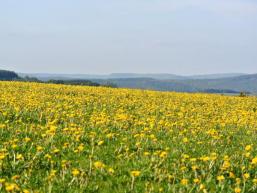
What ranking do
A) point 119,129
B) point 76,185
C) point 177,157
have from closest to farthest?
point 76,185
point 177,157
point 119,129

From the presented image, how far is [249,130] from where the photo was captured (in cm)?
1697

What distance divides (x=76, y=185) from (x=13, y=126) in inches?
225

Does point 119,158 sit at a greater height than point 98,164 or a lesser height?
lesser

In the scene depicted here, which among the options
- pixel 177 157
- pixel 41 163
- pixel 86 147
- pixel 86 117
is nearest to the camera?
pixel 41 163

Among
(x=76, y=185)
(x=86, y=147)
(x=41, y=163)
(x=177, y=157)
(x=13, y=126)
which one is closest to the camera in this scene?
(x=76, y=185)

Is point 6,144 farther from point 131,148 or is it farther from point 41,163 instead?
point 131,148

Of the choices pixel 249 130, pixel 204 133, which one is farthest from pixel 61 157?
pixel 249 130

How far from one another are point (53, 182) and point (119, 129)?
6.13 m

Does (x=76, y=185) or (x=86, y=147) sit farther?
(x=86, y=147)

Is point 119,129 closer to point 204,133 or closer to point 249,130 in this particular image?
point 204,133

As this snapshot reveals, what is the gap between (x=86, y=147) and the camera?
11.4 metres

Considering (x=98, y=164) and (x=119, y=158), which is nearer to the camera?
(x=98, y=164)

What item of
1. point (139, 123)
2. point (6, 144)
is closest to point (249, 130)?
point (139, 123)

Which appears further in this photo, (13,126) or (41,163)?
(13,126)
